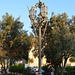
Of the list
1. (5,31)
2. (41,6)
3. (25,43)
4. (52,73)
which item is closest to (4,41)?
(5,31)

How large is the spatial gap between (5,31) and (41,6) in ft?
61.9

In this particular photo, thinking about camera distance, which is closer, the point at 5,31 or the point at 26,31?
the point at 5,31

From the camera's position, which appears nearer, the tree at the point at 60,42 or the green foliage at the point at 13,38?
the tree at the point at 60,42

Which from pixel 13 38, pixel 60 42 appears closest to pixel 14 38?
pixel 13 38

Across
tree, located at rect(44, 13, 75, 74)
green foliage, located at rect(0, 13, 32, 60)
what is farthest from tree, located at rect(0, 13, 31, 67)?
tree, located at rect(44, 13, 75, 74)

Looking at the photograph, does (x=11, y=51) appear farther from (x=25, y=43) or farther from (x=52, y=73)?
(x=52, y=73)

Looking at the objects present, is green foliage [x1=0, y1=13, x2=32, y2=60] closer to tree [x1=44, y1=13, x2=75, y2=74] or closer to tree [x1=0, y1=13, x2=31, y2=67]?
tree [x1=0, y1=13, x2=31, y2=67]

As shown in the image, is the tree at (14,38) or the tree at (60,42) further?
the tree at (14,38)

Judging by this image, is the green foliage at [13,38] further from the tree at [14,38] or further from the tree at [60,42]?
the tree at [60,42]

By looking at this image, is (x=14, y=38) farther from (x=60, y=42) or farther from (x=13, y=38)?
(x=60, y=42)

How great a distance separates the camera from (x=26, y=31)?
32281 millimetres

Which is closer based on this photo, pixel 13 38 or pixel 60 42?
pixel 60 42

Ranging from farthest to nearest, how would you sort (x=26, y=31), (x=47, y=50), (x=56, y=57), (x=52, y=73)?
1. (x=26, y=31)
2. (x=52, y=73)
3. (x=47, y=50)
4. (x=56, y=57)

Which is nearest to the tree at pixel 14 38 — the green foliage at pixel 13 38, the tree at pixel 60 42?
the green foliage at pixel 13 38
